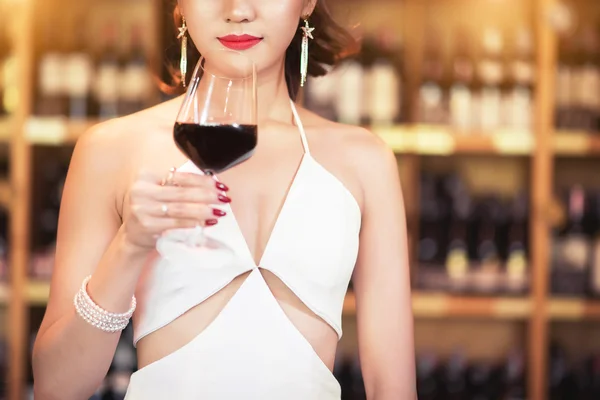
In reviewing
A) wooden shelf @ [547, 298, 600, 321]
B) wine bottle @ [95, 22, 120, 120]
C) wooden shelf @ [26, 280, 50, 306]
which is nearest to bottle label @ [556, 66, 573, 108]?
wooden shelf @ [547, 298, 600, 321]

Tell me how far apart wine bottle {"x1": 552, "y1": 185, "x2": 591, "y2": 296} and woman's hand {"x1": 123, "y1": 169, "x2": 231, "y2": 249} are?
2.11 m

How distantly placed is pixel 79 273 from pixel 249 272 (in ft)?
0.77

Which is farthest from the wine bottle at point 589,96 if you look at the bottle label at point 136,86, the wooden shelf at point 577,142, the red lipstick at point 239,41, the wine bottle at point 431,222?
the red lipstick at point 239,41

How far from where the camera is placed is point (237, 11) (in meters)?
1.12

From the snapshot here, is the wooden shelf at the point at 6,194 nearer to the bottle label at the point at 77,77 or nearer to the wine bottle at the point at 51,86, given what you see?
the wine bottle at the point at 51,86

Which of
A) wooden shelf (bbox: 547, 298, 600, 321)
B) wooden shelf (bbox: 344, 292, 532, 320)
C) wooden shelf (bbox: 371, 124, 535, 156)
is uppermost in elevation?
wooden shelf (bbox: 371, 124, 535, 156)

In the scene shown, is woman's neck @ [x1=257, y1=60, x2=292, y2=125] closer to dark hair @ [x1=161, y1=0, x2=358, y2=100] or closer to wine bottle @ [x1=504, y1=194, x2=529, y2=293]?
dark hair @ [x1=161, y1=0, x2=358, y2=100]

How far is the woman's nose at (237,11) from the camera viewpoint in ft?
3.68

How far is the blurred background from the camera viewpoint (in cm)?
270

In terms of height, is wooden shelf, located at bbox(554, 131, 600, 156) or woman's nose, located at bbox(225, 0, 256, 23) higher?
woman's nose, located at bbox(225, 0, 256, 23)

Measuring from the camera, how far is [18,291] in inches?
105

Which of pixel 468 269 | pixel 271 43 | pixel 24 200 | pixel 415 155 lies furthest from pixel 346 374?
pixel 271 43

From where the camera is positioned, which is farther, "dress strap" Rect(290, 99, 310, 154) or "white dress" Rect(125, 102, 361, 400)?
"dress strap" Rect(290, 99, 310, 154)

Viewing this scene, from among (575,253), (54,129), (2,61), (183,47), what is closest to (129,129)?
(183,47)
